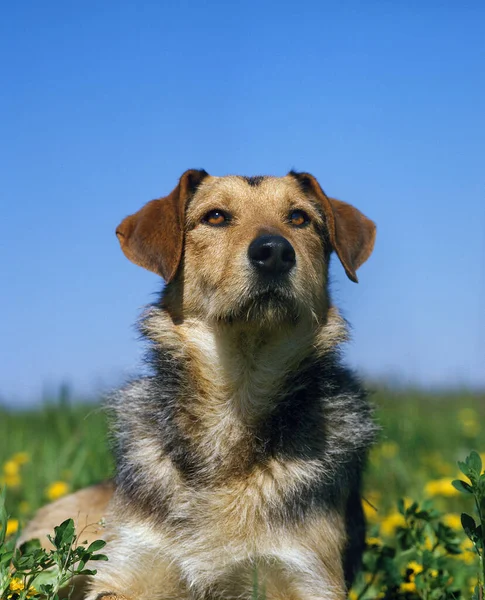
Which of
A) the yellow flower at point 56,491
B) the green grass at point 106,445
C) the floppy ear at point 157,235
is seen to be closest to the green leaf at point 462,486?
the green grass at point 106,445

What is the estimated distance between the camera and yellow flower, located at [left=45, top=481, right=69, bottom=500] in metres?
5.70

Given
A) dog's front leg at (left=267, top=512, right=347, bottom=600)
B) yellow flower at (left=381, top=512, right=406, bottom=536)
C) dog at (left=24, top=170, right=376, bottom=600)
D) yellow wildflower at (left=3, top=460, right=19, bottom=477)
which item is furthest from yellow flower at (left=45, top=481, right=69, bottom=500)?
dog's front leg at (left=267, top=512, right=347, bottom=600)

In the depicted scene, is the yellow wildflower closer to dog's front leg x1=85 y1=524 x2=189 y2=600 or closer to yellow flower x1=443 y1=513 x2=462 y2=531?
dog's front leg x1=85 y1=524 x2=189 y2=600

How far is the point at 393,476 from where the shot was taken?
6656mm

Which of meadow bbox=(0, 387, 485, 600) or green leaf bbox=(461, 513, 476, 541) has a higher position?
green leaf bbox=(461, 513, 476, 541)

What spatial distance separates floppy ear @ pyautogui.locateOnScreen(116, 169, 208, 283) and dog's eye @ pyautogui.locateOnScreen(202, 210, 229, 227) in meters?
0.14

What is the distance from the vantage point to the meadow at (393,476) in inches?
160

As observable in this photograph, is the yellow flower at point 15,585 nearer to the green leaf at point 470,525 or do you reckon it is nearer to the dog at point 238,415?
the dog at point 238,415

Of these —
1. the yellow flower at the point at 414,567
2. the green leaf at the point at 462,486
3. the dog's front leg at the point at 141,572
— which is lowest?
the yellow flower at the point at 414,567

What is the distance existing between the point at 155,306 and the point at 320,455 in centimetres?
130

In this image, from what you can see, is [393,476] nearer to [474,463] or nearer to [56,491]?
[56,491]

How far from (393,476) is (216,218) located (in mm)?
3288

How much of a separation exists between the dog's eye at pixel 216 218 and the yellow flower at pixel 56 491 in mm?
2447

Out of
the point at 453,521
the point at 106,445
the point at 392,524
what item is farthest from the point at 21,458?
the point at 453,521
